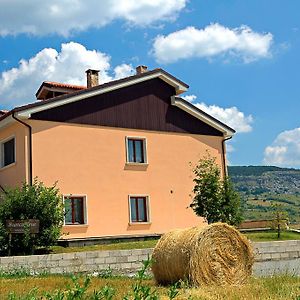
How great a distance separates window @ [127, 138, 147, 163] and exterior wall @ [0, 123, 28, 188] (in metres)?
4.95

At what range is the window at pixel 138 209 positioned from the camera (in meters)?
26.0

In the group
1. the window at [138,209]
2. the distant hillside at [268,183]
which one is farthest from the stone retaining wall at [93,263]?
the distant hillside at [268,183]

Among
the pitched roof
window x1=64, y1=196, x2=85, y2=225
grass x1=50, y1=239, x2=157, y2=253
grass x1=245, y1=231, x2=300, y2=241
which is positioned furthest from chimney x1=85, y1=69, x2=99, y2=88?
grass x1=245, y1=231, x2=300, y2=241

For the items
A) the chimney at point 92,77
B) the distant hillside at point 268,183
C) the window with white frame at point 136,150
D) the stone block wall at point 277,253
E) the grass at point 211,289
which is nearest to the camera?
the grass at point 211,289

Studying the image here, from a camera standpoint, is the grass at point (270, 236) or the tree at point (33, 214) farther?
the grass at point (270, 236)

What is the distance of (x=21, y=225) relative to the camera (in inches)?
717

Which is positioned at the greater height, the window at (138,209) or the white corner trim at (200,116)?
the white corner trim at (200,116)

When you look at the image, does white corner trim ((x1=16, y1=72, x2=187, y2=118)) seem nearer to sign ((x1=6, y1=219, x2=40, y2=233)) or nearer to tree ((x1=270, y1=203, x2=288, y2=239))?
sign ((x1=6, y1=219, x2=40, y2=233))

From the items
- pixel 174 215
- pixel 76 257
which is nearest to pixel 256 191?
pixel 174 215

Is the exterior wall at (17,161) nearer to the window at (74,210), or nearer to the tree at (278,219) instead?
the window at (74,210)

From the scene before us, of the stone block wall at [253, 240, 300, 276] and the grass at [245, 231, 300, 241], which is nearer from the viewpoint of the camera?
the stone block wall at [253, 240, 300, 276]

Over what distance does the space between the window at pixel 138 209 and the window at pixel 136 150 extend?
1.74 metres

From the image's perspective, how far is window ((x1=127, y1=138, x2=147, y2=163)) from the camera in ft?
86.4

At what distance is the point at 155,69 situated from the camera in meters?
27.7
